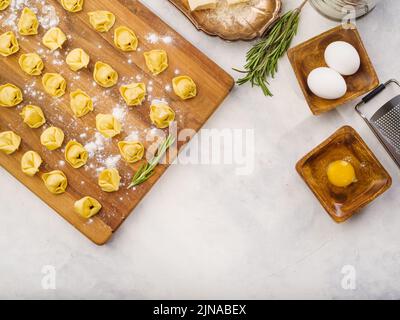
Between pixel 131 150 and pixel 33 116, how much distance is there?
29cm

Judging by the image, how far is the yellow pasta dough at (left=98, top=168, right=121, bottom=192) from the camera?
1435 mm

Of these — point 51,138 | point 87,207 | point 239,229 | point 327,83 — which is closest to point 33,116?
point 51,138

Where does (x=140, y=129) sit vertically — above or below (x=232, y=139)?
below

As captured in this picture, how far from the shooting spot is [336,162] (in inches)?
56.2

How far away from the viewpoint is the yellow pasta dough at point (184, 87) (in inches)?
56.1

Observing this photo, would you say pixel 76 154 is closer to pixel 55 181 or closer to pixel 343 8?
pixel 55 181

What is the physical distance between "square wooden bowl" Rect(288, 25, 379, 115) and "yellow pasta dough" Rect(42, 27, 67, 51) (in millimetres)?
640

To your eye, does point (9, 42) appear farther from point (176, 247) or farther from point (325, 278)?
point (325, 278)

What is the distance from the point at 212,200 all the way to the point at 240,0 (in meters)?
0.57

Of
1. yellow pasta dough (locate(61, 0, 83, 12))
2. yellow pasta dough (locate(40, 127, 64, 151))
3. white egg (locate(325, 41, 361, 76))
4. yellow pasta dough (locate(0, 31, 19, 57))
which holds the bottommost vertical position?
yellow pasta dough (locate(40, 127, 64, 151))

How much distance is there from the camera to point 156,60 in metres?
1.43

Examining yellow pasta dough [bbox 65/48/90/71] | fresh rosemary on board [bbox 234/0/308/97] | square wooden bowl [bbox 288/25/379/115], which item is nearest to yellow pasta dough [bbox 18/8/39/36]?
yellow pasta dough [bbox 65/48/90/71]

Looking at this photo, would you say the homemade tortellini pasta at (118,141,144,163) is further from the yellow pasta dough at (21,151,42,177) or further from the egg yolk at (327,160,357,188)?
the egg yolk at (327,160,357,188)
